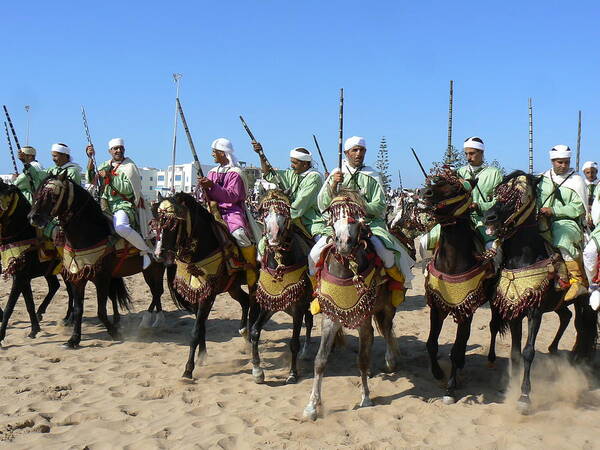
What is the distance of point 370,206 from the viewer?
7.02 metres

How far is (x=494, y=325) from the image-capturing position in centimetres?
770

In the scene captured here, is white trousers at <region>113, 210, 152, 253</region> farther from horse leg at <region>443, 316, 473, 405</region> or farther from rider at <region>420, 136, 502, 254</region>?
horse leg at <region>443, 316, 473, 405</region>

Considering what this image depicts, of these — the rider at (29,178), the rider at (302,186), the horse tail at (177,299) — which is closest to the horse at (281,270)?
the rider at (302,186)

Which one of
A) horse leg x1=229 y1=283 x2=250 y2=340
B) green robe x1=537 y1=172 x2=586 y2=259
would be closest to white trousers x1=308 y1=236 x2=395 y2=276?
green robe x1=537 y1=172 x2=586 y2=259

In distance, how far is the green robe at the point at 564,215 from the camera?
6707mm

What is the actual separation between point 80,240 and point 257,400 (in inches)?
158

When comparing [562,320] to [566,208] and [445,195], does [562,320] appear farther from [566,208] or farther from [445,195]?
[445,195]

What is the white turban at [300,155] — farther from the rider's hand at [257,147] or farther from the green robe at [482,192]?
the green robe at [482,192]

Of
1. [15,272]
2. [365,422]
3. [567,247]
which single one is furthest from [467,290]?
[15,272]

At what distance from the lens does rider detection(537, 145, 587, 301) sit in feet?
22.1

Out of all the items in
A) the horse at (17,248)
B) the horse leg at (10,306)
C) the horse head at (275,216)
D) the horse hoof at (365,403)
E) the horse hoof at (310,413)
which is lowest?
the horse hoof at (365,403)

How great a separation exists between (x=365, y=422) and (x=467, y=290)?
185 centimetres

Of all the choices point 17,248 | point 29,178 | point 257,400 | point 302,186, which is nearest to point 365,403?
point 257,400

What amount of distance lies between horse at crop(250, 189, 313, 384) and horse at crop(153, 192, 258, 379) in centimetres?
78
